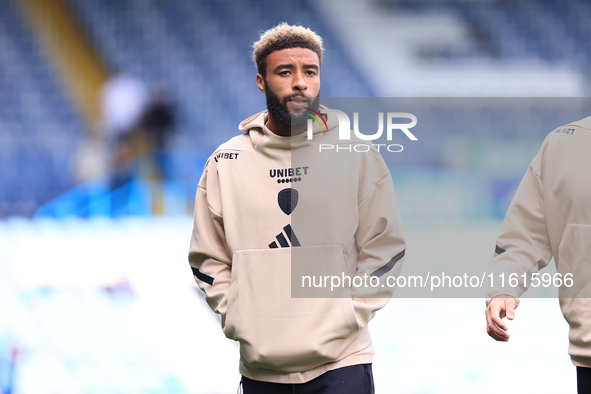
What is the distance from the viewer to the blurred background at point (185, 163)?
3.36 m

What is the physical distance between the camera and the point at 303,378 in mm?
1669

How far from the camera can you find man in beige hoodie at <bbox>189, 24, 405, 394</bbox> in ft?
5.51

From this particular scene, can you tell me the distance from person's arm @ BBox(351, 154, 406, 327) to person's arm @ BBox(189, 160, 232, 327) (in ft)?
1.26

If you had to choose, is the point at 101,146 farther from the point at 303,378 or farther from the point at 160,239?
the point at 303,378

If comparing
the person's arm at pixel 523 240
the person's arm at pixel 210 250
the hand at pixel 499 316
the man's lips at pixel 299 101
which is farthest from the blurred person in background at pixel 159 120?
the hand at pixel 499 316

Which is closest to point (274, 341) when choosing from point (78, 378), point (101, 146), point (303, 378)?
point (303, 378)

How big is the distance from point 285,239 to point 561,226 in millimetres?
724

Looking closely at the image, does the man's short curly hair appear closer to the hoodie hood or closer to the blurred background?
the hoodie hood

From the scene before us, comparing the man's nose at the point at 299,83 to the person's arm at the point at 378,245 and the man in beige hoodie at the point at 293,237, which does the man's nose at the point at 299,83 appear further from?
the person's arm at the point at 378,245

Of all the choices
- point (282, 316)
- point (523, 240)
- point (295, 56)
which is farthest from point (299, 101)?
Result: point (523, 240)

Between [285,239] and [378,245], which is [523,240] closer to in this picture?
[378,245]

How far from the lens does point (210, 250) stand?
73.2 inches

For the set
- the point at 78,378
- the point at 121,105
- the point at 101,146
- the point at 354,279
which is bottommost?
the point at 78,378

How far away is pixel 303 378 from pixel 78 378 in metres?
2.34
